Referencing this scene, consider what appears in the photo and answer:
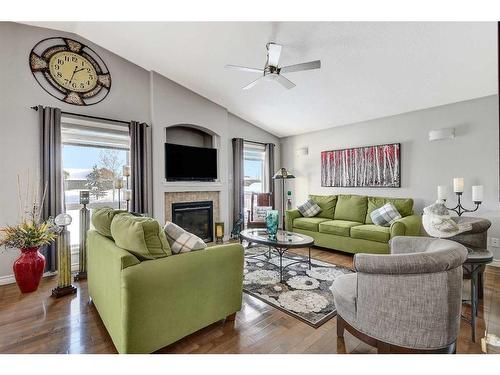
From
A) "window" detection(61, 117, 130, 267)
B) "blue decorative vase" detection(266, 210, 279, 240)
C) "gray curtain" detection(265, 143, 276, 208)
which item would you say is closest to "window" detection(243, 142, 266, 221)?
"gray curtain" detection(265, 143, 276, 208)

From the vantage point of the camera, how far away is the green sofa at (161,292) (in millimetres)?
1506

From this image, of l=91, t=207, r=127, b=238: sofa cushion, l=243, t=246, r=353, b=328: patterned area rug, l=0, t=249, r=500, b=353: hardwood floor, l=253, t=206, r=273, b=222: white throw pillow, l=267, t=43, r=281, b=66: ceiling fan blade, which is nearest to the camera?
l=0, t=249, r=500, b=353: hardwood floor

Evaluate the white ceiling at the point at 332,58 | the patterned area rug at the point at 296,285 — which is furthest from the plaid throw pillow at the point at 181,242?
the white ceiling at the point at 332,58

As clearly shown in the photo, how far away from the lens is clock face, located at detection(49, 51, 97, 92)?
327 centimetres

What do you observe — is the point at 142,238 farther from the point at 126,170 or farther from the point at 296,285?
the point at 126,170

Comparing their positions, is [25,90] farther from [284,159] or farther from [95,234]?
[284,159]

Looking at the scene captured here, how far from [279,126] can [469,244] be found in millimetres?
3915

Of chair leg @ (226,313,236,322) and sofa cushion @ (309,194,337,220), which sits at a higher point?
sofa cushion @ (309,194,337,220)

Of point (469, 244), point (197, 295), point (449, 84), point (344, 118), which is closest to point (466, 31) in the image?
point (449, 84)

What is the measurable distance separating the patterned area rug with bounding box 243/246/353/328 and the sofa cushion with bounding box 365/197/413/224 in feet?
4.33

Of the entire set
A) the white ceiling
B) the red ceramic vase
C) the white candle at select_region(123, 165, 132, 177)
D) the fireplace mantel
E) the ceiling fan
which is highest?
the white ceiling

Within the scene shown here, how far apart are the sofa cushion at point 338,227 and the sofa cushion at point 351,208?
0.15 meters

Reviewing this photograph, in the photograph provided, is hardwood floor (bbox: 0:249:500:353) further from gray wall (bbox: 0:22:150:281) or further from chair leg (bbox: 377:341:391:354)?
gray wall (bbox: 0:22:150:281)
